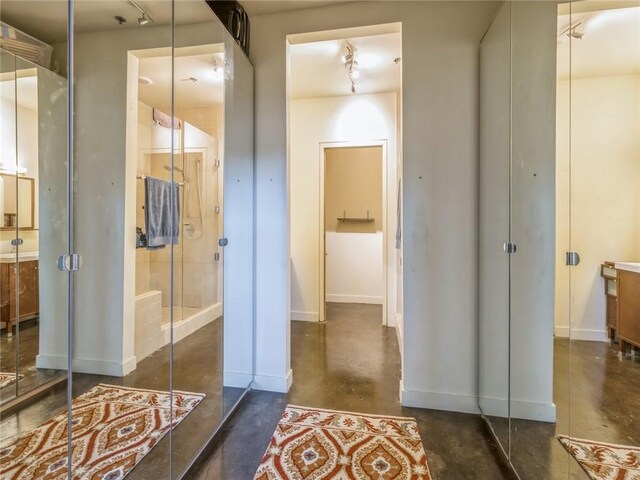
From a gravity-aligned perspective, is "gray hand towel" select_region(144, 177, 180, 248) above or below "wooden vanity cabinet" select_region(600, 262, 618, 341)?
above

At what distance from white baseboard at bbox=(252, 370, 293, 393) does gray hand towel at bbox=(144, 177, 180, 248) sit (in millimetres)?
1259

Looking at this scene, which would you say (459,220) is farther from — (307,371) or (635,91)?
(307,371)

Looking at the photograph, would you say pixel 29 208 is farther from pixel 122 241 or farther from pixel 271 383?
pixel 271 383

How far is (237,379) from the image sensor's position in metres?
2.22

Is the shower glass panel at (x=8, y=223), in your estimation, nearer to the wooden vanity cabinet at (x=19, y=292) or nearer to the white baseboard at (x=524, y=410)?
the wooden vanity cabinet at (x=19, y=292)

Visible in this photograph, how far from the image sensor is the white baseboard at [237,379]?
7.08 feet

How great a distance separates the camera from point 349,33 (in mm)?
2195

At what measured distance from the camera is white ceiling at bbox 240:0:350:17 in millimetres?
2131

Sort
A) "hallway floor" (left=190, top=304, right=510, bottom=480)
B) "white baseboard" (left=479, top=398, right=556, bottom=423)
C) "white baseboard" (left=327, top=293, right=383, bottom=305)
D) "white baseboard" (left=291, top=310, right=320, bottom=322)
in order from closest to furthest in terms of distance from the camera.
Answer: "white baseboard" (left=479, top=398, right=556, bottom=423)
"hallway floor" (left=190, top=304, right=510, bottom=480)
"white baseboard" (left=291, top=310, right=320, bottom=322)
"white baseboard" (left=327, top=293, right=383, bottom=305)

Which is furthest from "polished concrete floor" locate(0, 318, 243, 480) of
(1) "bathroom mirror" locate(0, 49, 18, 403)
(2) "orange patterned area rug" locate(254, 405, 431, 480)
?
(2) "orange patterned area rug" locate(254, 405, 431, 480)

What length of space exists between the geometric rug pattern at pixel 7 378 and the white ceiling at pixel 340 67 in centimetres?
267

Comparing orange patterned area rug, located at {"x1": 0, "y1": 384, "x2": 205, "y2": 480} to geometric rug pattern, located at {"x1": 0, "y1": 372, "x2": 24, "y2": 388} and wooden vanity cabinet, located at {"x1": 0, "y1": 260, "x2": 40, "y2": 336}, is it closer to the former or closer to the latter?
geometric rug pattern, located at {"x1": 0, "y1": 372, "x2": 24, "y2": 388}

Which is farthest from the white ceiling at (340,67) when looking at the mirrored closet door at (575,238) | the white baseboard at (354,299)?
the white baseboard at (354,299)

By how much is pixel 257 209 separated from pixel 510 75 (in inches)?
69.6
